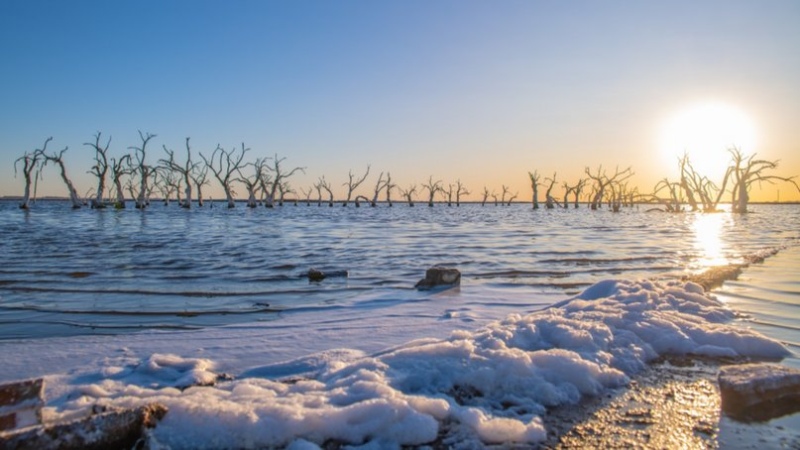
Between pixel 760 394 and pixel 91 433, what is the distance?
2661mm

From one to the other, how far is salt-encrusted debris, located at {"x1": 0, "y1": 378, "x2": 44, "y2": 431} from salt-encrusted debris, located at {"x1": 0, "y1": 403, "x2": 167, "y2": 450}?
33cm

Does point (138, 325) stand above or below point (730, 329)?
below

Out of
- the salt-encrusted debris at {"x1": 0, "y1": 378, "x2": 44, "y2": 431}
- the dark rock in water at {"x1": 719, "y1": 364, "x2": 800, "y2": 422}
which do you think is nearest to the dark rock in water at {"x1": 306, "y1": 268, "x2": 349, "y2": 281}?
the salt-encrusted debris at {"x1": 0, "y1": 378, "x2": 44, "y2": 431}

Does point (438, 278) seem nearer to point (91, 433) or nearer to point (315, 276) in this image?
point (315, 276)

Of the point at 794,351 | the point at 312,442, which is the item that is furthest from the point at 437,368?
the point at 794,351

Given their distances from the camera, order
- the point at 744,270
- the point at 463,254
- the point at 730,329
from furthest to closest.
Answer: the point at 463,254
the point at 744,270
the point at 730,329

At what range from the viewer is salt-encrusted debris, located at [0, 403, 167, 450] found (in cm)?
146

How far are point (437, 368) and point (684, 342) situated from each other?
5.81 ft

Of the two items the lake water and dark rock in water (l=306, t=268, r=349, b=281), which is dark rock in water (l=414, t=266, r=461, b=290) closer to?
the lake water

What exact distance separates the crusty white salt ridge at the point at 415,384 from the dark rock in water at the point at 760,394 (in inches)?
18.3

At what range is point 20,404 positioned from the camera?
1.85m

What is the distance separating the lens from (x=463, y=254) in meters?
10.1

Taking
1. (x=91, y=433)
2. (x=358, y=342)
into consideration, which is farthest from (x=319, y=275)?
(x=91, y=433)

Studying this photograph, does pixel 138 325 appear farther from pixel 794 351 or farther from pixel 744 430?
pixel 794 351
